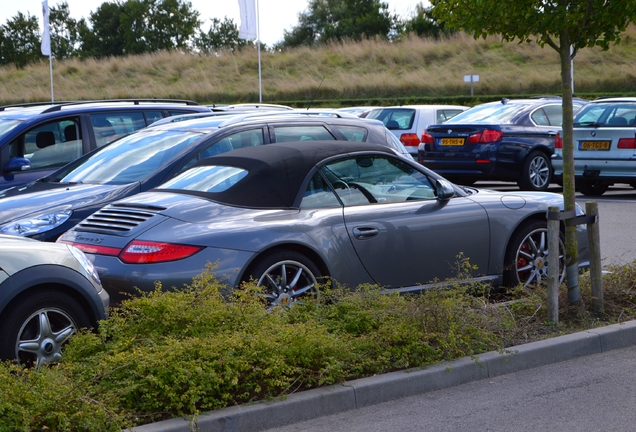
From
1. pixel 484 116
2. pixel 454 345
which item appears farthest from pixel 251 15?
pixel 454 345

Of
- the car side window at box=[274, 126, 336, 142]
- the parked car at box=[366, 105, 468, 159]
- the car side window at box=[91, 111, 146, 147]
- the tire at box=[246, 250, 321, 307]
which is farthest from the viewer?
the parked car at box=[366, 105, 468, 159]

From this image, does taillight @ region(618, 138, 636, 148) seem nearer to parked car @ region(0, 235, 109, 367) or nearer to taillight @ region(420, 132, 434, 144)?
taillight @ region(420, 132, 434, 144)

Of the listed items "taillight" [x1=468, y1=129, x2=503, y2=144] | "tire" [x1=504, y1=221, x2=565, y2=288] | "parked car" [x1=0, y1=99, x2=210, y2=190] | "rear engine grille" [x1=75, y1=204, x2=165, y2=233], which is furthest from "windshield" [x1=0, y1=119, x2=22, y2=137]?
"taillight" [x1=468, y1=129, x2=503, y2=144]

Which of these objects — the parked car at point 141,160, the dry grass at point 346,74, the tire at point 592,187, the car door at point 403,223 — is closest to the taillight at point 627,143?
the tire at point 592,187

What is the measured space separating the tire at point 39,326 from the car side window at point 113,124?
560 centimetres

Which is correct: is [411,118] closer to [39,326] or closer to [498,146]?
[498,146]

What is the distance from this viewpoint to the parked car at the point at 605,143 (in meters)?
14.7

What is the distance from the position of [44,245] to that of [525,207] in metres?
3.96

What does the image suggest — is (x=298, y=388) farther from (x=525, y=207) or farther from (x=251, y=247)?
(x=525, y=207)

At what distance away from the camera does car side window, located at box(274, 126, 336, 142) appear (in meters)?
8.49

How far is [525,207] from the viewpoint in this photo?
7.36 m

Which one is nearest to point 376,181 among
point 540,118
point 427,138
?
point 427,138

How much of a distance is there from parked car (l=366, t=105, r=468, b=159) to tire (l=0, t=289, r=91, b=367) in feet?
47.7

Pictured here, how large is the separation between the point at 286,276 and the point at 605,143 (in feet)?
34.2
